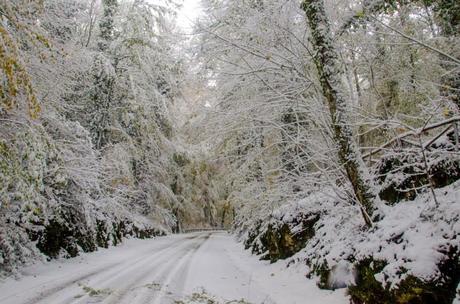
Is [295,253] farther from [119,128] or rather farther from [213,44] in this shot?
[119,128]

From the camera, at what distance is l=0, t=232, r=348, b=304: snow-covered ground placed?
600 centimetres

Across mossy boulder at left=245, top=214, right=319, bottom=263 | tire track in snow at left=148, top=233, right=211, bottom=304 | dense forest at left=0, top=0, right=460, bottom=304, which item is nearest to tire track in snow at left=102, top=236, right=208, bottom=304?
tire track in snow at left=148, top=233, right=211, bottom=304

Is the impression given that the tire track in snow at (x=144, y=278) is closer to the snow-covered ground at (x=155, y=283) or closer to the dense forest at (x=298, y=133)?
the snow-covered ground at (x=155, y=283)

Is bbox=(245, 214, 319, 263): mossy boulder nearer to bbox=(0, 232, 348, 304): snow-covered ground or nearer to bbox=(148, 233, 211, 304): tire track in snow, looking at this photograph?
bbox=(0, 232, 348, 304): snow-covered ground

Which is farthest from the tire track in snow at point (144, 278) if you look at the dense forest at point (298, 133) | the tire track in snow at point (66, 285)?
the dense forest at point (298, 133)

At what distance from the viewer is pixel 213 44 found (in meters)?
7.82

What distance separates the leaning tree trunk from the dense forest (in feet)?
0.09

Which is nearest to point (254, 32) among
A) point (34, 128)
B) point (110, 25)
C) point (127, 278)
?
point (34, 128)

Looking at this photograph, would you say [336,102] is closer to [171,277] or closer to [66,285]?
[171,277]

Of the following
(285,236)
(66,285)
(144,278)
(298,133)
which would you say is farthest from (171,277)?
(298,133)

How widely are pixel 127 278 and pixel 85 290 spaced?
148 cm

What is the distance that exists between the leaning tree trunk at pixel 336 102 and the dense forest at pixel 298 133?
0.03 m

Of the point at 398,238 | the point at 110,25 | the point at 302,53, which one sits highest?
the point at 110,25

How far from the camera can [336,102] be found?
6.66 m
